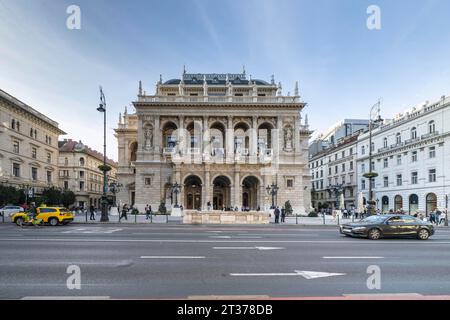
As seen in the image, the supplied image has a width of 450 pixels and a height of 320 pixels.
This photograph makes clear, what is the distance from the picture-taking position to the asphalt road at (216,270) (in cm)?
615

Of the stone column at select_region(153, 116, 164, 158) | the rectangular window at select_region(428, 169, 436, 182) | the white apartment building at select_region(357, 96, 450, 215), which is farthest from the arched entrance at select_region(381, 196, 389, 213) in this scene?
the stone column at select_region(153, 116, 164, 158)

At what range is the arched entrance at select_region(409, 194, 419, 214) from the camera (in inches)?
1714

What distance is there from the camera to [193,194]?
51031 mm

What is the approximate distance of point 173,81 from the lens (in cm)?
5753

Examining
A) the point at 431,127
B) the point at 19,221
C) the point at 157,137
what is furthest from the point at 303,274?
the point at 431,127

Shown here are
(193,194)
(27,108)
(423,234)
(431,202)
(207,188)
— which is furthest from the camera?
(193,194)

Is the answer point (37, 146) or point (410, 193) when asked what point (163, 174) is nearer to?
point (37, 146)

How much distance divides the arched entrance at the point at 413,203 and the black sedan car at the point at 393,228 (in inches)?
1283

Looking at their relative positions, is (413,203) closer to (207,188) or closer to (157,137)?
Result: (207,188)

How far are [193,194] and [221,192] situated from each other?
16.1ft

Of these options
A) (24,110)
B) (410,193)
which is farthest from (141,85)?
(410,193)

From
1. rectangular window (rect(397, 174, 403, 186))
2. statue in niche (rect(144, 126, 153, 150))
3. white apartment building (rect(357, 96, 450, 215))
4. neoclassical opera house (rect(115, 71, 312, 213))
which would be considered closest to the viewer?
white apartment building (rect(357, 96, 450, 215))

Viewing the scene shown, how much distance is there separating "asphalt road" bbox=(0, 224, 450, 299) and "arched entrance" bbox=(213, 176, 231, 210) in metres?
36.9

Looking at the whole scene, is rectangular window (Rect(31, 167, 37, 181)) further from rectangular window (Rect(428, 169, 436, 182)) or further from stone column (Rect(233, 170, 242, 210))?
rectangular window (Rect(428, 169, 436, 182))
